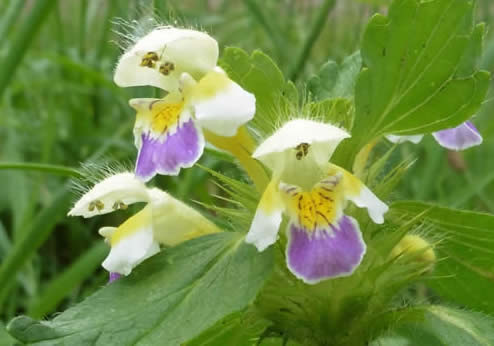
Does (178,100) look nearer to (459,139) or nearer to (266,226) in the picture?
(266,226)

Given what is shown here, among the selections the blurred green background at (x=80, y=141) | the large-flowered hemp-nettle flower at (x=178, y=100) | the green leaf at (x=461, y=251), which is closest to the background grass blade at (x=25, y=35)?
the blurred green background at (x=80, y=141)


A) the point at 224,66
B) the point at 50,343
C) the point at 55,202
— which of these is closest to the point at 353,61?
the point at 224,66

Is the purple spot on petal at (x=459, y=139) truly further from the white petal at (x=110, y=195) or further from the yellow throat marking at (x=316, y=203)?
the white petal at (x=110, y=195)

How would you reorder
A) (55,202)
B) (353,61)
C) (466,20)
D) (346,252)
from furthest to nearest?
(55,202) < (353,61) < (466,20) < (346,252)

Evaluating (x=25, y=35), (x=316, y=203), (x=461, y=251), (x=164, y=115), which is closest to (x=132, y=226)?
(x=164, y=115)

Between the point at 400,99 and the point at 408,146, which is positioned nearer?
the point at 400,99

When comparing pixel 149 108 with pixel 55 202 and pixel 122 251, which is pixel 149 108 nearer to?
pixel 122 251
